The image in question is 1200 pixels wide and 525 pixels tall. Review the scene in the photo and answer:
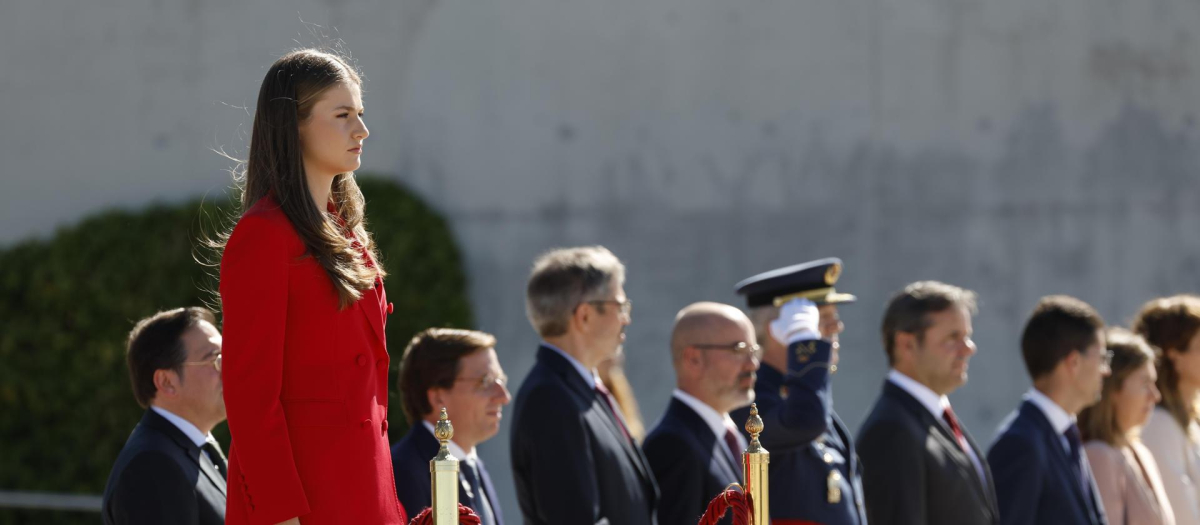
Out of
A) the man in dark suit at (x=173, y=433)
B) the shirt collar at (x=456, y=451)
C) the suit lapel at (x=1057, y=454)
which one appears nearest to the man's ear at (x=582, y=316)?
the shirt collar at (x=456, y=451)

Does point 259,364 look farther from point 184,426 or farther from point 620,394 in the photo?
point 620,394

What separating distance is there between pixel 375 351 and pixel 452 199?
19.0 ft

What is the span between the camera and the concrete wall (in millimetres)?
8273

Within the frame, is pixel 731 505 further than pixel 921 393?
No

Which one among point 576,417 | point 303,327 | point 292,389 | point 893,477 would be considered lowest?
point 893,477

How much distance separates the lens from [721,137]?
328 inches

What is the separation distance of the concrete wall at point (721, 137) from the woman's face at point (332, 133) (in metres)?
Result: 5.70

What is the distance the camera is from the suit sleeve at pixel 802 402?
427 cm

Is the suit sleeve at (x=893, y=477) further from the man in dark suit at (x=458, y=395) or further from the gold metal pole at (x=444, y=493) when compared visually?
the gold metal pole at (x=444, y=493)

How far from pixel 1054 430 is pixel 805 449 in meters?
1.17

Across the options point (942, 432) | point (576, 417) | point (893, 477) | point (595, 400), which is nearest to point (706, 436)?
point (595, 400)

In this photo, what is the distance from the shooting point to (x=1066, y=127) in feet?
27.6

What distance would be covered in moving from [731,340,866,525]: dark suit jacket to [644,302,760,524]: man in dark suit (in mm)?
140

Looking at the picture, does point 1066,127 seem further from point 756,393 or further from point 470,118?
point 756,393
